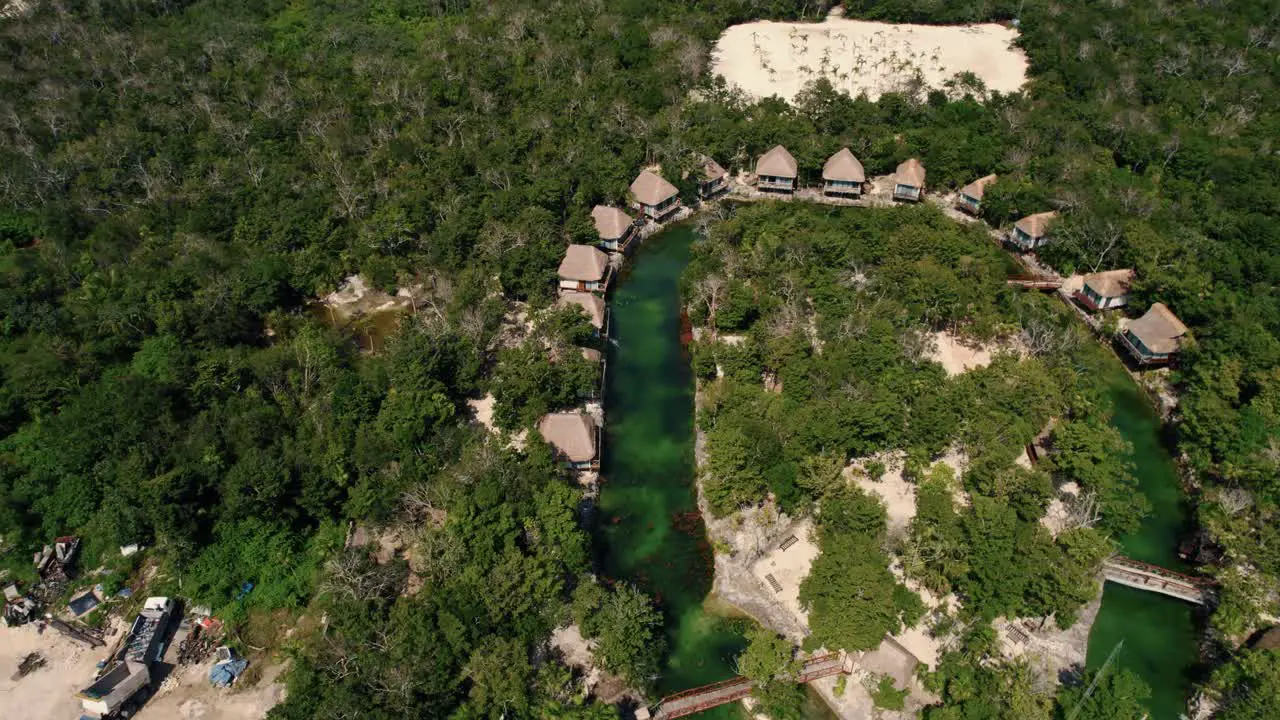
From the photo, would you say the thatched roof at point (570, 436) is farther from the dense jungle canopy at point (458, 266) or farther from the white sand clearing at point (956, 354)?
the white sand clearing at point (956, 354)

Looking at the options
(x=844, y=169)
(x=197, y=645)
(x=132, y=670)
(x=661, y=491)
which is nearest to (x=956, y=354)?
(x=661, y=491)

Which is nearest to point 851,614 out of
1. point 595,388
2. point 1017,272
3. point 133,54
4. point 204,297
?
point 595,388

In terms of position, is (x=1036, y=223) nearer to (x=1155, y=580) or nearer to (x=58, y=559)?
(x=1155, y=580)

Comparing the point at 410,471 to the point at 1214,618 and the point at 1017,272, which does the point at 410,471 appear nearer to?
the point at 1214,618

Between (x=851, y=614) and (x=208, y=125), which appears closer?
(x=851, y=614)

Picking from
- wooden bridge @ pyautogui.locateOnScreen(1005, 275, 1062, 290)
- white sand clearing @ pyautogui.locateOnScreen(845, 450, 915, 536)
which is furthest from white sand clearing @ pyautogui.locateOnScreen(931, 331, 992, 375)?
white sand clearing @ pyautogui.locateOnScreen(845, 450, 915, 536)

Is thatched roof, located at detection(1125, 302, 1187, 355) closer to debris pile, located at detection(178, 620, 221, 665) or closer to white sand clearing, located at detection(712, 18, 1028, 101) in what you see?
white sand clearing, located at detection(712, 18, 1028, 101)

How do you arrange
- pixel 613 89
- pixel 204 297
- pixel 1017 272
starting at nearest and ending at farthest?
pixel 204 297
pixel 1017 272
pixel 613 89
